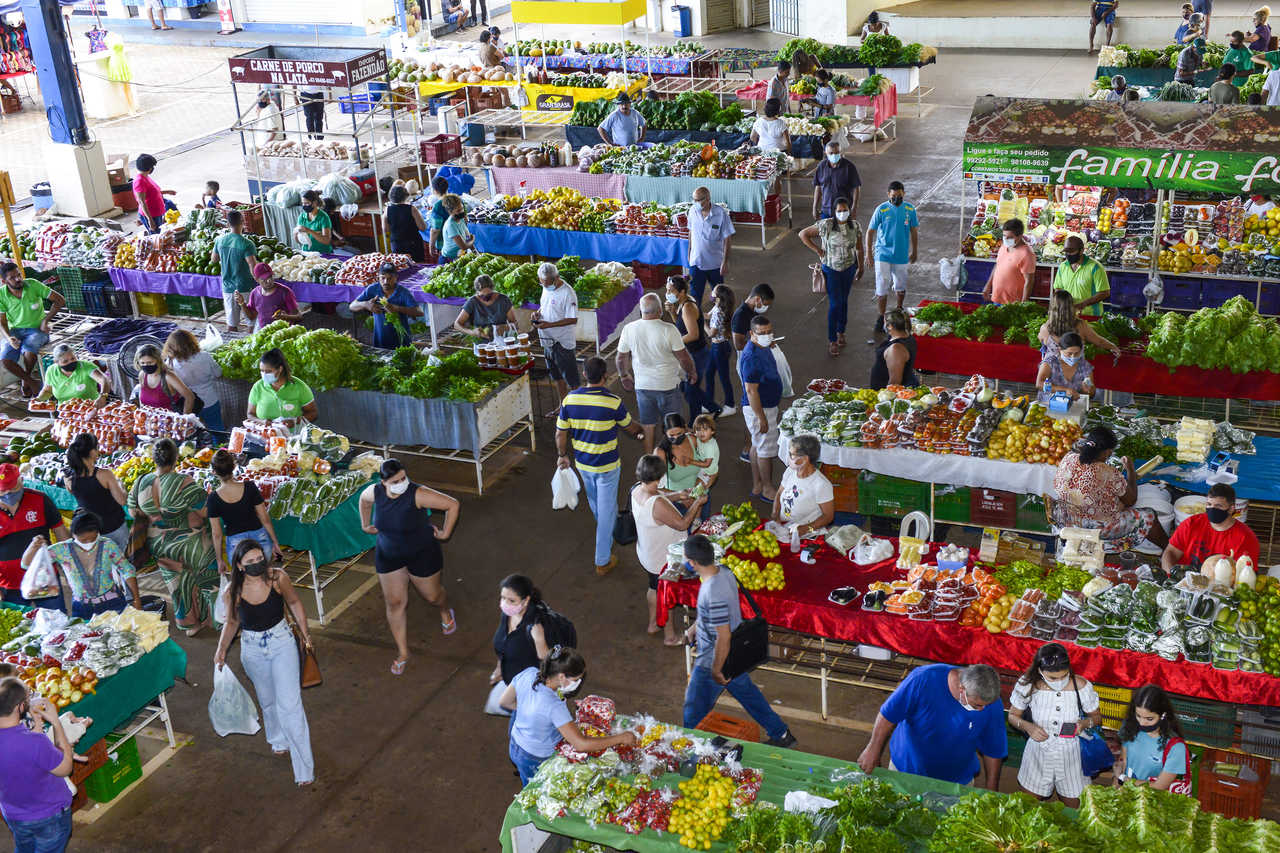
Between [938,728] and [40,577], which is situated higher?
[40,577]

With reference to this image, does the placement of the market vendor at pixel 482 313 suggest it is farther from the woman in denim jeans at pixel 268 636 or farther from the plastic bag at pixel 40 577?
the woman in denim jeans at pixel 268 636

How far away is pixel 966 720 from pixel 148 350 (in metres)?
8.08

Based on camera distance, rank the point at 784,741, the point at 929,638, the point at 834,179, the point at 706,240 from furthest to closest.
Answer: the point at 834,179 < the point at 706,240 < the point at 784,741 < the point at 929,638

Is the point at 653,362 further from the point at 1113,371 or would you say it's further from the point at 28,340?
the point at 28,340

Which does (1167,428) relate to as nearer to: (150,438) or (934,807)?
(934,807)

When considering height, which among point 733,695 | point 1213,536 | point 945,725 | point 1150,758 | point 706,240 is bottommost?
point 733,695

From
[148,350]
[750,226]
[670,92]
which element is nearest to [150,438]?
[148,350]

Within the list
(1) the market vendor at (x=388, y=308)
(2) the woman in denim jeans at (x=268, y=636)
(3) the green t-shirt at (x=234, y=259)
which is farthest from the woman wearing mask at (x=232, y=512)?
(3) the green t-shirt at (x=234, y=259)

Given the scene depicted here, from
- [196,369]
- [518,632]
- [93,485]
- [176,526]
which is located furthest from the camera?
[196,369]

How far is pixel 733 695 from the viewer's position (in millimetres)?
8164

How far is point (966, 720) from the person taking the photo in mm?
6898

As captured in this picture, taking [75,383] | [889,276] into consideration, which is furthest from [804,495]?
[75,383]

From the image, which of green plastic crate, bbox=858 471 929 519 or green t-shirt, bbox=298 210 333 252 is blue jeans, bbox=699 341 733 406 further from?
green t-shirt, bbox=298 210 333 252

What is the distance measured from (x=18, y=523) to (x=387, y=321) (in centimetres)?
532
